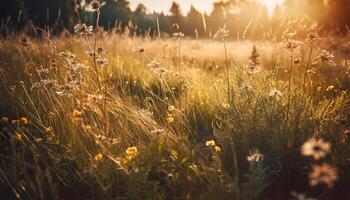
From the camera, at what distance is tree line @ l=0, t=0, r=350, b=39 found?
12.9 feet

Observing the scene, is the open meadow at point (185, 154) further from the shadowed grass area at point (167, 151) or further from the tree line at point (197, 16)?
the tree line at point (197, 16)

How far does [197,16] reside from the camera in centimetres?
3406

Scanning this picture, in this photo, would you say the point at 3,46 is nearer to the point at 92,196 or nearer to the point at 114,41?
the point at 114,41

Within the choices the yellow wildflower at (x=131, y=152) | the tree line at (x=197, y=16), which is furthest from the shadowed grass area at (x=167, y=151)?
the tree line at (x=197, y=16)

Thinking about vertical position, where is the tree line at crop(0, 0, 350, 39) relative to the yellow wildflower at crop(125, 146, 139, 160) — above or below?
above

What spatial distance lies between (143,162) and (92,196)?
0.35m

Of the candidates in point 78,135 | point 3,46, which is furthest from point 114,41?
point 78,135

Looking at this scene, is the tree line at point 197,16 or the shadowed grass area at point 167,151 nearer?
the shadowed grass area at point 167,151

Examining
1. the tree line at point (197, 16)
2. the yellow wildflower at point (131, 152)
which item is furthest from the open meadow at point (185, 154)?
the tree line at point (197, 16)

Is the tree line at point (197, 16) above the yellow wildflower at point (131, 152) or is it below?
above

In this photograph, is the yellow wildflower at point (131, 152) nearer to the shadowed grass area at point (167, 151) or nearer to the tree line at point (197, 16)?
the shadowed grass area at point (167, 151)

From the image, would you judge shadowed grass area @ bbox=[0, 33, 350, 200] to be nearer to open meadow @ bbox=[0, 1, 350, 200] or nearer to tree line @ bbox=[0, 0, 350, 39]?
open meadow @ bbox=[0, 1, 350, 200]

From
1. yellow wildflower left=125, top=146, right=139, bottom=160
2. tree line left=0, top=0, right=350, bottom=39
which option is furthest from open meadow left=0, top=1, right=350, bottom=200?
tree line left=0, top=0, right=350, bottom=39

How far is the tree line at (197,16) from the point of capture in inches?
155
